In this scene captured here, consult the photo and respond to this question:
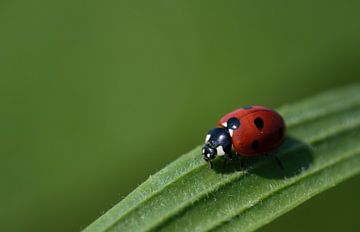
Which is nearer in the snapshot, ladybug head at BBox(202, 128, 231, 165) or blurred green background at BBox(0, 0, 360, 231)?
ladybug head at BBox(202, 128, 231, 165)

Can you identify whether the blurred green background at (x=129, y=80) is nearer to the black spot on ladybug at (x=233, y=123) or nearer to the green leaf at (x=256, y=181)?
the green leaf at (x=256, y=181)

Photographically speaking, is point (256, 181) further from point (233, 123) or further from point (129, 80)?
point (129, 80)

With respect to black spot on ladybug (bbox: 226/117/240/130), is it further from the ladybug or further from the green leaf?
the green leaf

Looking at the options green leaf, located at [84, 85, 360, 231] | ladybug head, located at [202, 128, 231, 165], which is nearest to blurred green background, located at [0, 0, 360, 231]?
green leaf, located at [84, 85, 360, 231]

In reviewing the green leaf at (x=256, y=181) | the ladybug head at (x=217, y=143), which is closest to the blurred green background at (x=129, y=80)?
the green leaf at (x=256, y=181)

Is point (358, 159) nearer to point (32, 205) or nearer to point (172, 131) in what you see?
point (172, 131)

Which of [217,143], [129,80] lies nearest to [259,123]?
[217,143]
